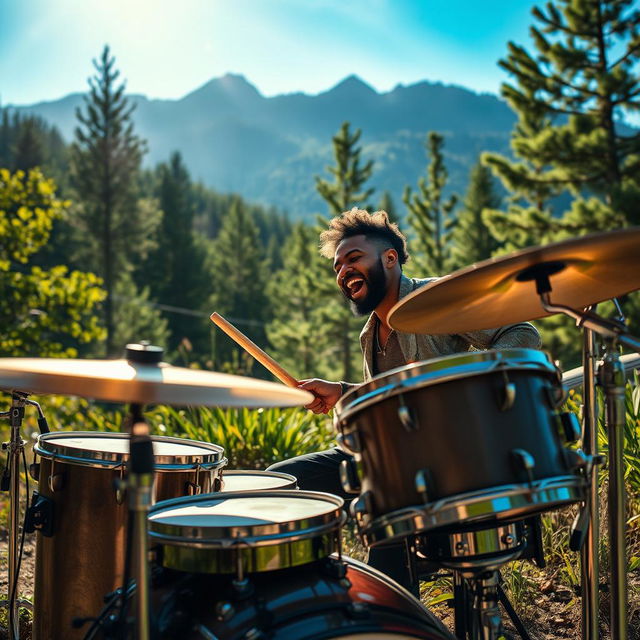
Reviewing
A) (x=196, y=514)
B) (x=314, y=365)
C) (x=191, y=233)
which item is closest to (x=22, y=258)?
(x=196, y=514)

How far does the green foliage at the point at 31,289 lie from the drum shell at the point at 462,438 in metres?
6.10

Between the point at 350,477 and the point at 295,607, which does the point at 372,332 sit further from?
the point at 295,607

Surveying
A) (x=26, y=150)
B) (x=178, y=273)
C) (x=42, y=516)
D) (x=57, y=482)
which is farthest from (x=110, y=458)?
(x=26, y=150)

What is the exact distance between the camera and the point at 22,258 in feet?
24.5

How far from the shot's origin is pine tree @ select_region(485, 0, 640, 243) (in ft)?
46.2

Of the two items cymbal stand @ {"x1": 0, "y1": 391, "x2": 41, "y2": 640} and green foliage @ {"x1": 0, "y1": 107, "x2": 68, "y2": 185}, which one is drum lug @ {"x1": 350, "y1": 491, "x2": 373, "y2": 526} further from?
green foliage @ {"x1": 0, "y1": 107, "x2": 68, "y2": 185}

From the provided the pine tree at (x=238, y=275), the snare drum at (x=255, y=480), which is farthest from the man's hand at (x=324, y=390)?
the pine tree at (x=238, y=275)

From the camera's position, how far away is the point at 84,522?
→ 224 centimetres

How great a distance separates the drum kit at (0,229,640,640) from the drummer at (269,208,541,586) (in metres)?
0.86

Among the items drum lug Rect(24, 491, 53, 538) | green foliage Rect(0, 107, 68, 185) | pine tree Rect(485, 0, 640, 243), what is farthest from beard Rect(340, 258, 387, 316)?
green foliage Rect(0, 107, 68, 185)

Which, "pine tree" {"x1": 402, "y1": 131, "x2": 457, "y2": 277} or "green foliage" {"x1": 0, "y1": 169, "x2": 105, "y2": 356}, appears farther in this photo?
"pine tree" {"x1": 402, "y1": 131, "x2": 457, "y2": 277}

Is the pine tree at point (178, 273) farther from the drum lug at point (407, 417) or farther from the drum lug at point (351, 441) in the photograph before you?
the drum lug at point (407, 417)

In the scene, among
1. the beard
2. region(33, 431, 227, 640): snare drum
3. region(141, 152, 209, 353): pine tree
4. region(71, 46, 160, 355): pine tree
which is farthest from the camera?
region(141, 152, 209, 353): pine tree

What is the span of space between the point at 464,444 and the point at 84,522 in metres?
1.36
